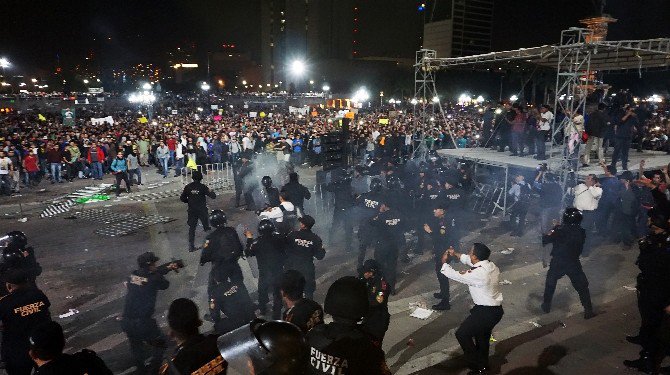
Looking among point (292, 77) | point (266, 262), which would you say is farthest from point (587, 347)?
point (292, 77)

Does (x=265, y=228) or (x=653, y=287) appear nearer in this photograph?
(x=653, y=287)

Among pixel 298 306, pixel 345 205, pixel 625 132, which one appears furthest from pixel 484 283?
pixel 625 132

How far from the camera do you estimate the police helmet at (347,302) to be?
2.80m

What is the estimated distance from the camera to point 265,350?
6.71ft

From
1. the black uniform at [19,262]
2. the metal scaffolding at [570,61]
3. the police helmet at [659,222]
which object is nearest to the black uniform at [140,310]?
the black uniform at [19,262]

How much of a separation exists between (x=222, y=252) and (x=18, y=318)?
97.1 inches

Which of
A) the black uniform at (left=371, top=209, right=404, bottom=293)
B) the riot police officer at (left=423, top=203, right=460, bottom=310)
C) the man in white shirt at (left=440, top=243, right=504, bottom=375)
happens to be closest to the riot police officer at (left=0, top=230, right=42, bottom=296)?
the black uniform at (left=371, top=209, right=404, bottom=293)

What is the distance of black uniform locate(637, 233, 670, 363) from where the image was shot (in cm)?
525

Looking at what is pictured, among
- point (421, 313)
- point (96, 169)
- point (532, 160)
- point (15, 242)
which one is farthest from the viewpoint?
point (96, 169)

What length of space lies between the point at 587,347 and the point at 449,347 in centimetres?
182

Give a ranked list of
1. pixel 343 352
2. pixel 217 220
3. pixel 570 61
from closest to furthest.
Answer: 1. pixel 343 352
2. pixel 217 220
3. pixel 570 61

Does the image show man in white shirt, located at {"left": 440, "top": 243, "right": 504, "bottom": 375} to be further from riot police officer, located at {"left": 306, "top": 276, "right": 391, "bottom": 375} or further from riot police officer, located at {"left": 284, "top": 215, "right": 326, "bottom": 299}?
riot police officer, located at {"left": 306, "top": 276, "right": 391, "bottom": 375}

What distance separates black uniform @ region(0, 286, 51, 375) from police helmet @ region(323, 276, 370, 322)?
3726mm

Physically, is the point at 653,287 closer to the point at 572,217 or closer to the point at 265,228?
the point at 572,217
